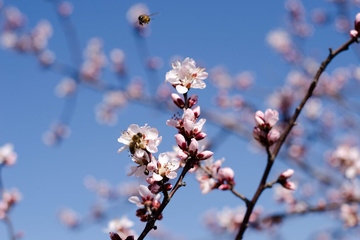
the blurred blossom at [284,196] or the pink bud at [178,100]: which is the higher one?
the blurred blossom at [284,196]

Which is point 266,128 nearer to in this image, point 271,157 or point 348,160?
point 271,157

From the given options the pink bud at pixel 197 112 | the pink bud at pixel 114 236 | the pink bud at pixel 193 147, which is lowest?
the pink bud at pixel 114 236

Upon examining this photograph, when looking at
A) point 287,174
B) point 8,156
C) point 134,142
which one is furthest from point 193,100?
point 8,156

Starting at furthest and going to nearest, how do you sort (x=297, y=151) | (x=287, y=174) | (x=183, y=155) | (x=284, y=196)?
(x=297, y=151) < (x=284, y=196) < (x=287, y=174) < (x=183, y=155)

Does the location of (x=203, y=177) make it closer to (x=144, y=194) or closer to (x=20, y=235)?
(x=144, y=194)

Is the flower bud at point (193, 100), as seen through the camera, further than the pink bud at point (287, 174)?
No

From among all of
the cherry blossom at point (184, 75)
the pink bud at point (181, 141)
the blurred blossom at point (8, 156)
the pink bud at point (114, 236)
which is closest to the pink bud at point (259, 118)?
the cherry blossom at point (184, 75)

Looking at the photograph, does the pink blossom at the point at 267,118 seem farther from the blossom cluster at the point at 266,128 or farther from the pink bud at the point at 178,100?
the pink bud at the point at 178,100

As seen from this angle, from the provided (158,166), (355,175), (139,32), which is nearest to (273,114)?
(158,166)

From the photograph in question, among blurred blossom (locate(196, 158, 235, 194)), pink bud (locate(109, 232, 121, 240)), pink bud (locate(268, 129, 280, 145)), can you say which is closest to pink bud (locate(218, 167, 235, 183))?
blurred blossom (locate(196, 158, 235, 194))
